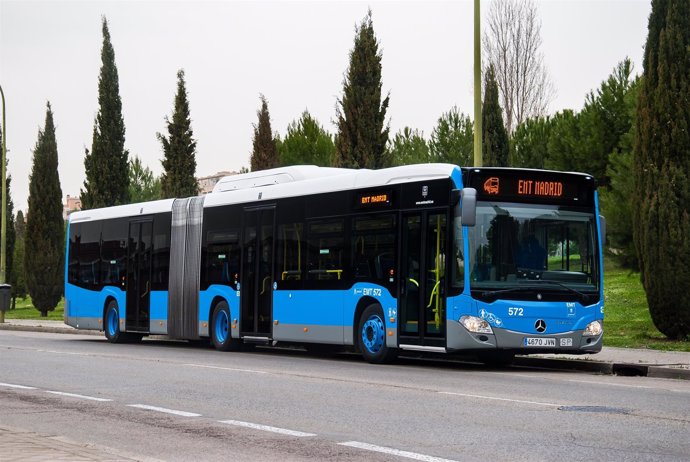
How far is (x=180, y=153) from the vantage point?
172ft

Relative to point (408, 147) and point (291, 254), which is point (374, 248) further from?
point (408, 147)

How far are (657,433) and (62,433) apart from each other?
537 centimetres

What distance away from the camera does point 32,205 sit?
57219 mm

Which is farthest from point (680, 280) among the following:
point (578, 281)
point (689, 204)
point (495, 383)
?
point (495, 383)

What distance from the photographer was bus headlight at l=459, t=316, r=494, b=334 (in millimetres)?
18312

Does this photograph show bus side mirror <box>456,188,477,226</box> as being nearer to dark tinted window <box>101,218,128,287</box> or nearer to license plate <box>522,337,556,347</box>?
license plate <box>522,337,556,347</box>

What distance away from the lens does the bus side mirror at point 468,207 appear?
59.0 ft

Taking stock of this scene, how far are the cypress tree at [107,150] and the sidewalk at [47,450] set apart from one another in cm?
4469

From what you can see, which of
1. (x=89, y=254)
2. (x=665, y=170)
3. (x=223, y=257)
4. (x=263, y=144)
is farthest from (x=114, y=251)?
(x=263, y=144)

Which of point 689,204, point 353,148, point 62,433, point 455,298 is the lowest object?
point 62,433

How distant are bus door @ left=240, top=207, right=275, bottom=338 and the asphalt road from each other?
3.81 m

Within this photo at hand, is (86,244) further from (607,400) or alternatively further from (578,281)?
(607,400)

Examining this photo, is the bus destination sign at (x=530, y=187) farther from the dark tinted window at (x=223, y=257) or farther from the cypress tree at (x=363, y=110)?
the cypress tree at (x=363, y=110)

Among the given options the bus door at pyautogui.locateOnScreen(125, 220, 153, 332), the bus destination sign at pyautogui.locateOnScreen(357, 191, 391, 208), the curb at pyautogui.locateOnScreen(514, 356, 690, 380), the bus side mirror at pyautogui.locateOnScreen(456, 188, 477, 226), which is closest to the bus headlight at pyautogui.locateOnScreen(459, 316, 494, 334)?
the bus side mirror at pyautogui.locateOnScreen(456, 188, 477, 226)
